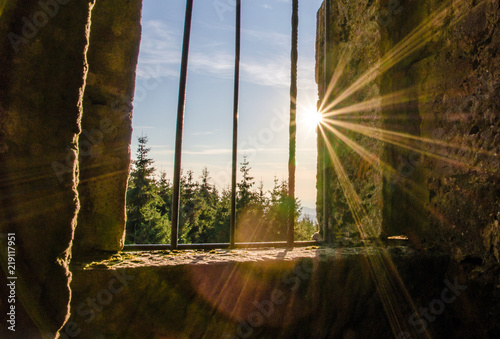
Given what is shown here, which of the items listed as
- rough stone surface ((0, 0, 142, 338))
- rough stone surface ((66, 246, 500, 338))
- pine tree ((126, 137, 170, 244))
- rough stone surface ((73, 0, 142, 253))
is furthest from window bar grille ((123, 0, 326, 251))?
pine tree ((126, 137, 170, 244))

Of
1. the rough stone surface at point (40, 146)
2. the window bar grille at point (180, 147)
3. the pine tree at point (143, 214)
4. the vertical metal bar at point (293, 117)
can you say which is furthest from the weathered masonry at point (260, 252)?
the pine tree at point (143, 214)

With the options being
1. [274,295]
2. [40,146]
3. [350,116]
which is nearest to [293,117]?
[350,116]

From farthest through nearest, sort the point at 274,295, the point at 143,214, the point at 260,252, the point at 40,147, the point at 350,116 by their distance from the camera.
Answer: the point at 143,214
the point at 350,116
the point at 260,252
the point at 274,295
the point at 40,147

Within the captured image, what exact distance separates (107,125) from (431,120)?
5.50 feet

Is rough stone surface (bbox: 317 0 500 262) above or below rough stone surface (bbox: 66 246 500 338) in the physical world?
above

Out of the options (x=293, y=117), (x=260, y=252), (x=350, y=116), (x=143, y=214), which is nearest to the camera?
(x=260, y=252)

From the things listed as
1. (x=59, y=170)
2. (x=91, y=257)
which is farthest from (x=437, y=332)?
(x=59, y=170)

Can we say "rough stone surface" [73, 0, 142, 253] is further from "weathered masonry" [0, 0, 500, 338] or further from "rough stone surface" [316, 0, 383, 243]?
"rough stone surface" [316, 0, 383, 243]

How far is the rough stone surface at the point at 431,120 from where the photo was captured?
54.7 inches

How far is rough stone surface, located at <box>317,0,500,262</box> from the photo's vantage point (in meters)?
1.39

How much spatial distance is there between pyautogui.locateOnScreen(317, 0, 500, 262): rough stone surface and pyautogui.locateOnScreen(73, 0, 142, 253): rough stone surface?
4.71 ft

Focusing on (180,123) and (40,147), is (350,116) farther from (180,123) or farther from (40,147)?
(40,147)

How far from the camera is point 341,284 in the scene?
1.42 m

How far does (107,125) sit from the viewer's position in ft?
4.85
